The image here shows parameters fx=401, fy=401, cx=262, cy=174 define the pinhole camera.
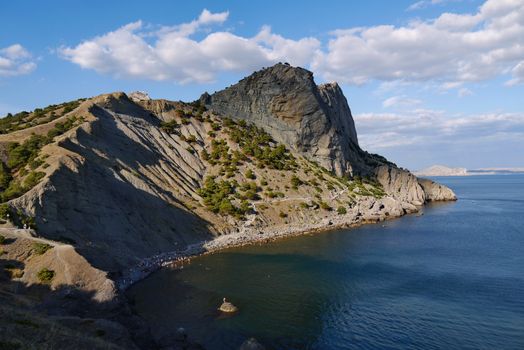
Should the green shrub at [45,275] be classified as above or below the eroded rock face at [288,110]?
below

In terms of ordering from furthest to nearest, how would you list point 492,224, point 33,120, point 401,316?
point 492,224, point 33,120, point 401,316

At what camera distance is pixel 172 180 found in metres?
89.1

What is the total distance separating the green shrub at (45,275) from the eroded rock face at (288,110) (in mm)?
99266

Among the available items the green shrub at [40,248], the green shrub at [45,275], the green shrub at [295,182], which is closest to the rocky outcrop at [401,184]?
the green shrub at [295,182]

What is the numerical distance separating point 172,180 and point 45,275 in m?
50.7

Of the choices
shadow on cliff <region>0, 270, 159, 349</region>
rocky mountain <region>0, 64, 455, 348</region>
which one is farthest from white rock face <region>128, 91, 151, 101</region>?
shadow on cliff <region>0, 270, 159, 349</region>

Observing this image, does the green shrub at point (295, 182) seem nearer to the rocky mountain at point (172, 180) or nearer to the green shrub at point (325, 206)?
the rocky mountain at point (172, 180)

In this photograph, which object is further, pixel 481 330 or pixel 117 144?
pixel 117 144

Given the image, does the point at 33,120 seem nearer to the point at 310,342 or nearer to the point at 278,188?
the point at 278,188

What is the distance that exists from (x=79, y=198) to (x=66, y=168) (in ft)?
17.8

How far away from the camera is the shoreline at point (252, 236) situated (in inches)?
2165

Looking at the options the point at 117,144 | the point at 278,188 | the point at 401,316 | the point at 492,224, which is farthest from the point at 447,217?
the point at 117,144

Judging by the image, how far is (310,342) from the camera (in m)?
35.0

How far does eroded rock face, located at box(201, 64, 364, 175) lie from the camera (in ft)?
441
